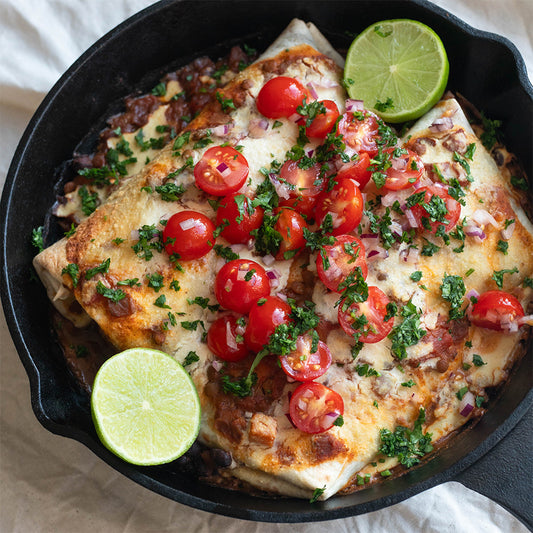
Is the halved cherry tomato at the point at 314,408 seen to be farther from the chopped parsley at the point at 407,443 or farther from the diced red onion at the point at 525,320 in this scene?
the diced red onion at the point at 525,320

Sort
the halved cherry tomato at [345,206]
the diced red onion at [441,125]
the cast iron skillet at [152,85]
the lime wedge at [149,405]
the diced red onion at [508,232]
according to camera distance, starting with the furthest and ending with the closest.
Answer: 1. the diced red onion at [441,125]
2. the diced red onion at [508,232]
3. the halved cherry tomato at [345,206]
4. the cast iron skillet at [152,85]
5. the lime wedge at [149,405]

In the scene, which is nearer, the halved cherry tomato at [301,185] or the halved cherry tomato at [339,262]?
the halved cherry tomato at [339,262]

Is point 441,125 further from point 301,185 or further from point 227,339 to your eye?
point 227,339

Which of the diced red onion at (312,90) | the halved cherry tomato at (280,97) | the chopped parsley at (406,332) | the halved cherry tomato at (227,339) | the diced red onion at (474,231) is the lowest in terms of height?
the chopped parsley at (406,332)

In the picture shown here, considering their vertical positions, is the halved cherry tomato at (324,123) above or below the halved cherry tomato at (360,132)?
above

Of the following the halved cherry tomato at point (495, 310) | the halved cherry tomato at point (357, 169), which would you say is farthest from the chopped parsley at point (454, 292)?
the halved cherry tomato at point (357, 169)

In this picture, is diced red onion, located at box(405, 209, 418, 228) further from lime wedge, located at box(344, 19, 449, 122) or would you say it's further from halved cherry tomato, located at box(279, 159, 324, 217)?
lime wedge, located at box(344, 19, 449, 122)

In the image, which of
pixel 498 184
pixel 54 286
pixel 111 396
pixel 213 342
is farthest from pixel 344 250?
pixel 54 286
